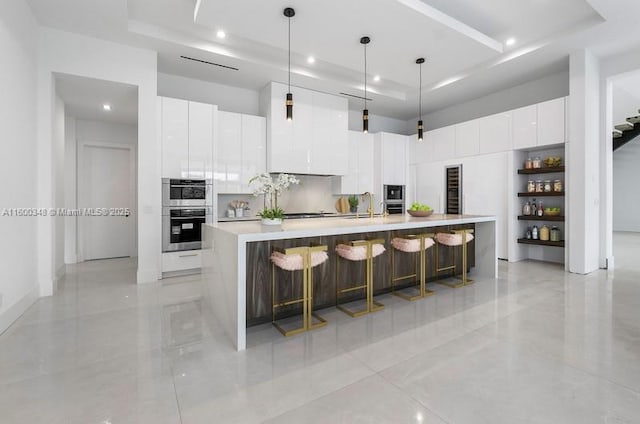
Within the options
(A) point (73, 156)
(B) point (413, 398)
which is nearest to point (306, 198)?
(A) point (73, 156)

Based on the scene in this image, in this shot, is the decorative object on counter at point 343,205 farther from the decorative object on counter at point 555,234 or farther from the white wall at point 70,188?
the white wall at point 70,188

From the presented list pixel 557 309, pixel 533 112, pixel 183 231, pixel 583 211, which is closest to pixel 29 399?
pixel 183 231

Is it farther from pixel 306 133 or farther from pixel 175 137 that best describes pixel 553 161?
pixel 175 137

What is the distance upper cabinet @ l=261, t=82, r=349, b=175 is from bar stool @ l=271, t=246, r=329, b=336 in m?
2.87

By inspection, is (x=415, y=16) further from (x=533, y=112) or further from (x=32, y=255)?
(x=32, y=255)

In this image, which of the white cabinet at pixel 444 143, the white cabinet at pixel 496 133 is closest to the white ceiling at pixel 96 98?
the white cabinet at pixel 444 143

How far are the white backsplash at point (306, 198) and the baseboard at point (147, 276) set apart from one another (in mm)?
1801

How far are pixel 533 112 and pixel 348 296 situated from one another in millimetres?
4257

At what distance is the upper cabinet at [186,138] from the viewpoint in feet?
14.1

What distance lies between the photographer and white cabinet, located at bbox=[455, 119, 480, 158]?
576 cm

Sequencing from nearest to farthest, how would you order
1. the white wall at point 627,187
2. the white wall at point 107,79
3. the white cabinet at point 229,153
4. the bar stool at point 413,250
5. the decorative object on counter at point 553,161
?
the bar stool at point 413,250
the white wall at point 107,79
the white cabinet at point 229,153
the decorative object on counter at point 553,161
the white wall at point 627,187

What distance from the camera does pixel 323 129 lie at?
573 centimetres

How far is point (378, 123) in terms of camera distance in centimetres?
741

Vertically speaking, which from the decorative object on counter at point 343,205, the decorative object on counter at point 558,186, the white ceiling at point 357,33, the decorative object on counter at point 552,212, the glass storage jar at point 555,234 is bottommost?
the glass storage jar at point 555,234
